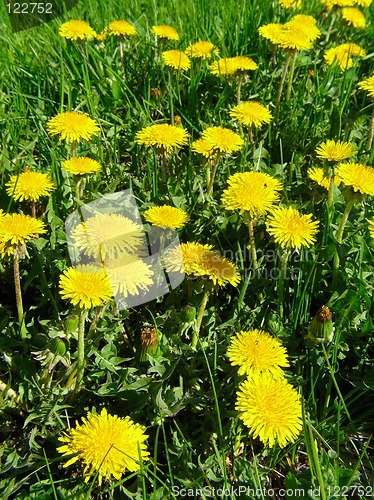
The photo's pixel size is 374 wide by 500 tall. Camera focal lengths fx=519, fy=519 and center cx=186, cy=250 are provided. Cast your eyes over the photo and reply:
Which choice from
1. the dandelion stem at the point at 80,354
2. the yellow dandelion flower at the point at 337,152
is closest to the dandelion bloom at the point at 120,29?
the yellow dandelion flower at the point at 337,152

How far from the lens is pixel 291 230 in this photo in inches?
57.7

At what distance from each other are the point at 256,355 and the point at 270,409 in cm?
14

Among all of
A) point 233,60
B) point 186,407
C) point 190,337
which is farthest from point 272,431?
point 233,60

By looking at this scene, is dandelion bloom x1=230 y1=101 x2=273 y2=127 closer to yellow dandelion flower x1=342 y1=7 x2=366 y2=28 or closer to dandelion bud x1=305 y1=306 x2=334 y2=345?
dandelion bud x1=305 y1=306 x2=334 y2=345

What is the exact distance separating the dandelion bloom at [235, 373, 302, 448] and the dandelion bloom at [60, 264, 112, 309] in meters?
0.40

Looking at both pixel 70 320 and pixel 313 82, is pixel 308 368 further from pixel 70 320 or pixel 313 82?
pixel 313 82

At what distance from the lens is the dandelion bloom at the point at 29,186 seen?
1.58 metres

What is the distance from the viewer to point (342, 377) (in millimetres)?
1447

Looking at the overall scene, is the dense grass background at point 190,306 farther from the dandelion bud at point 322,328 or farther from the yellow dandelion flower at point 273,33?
the yellow dandelion flower at point 273,33

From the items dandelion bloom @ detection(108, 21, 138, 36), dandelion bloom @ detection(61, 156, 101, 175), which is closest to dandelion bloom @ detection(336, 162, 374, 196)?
dandelion bloom @ detection(61, 156, 101, 175)

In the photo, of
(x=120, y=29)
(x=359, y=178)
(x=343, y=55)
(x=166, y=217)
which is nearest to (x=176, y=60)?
(x=120, y=29)

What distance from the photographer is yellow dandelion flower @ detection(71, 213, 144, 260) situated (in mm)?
1424

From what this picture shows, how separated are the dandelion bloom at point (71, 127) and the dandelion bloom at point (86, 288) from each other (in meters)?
0.59

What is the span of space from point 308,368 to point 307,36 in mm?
1457
